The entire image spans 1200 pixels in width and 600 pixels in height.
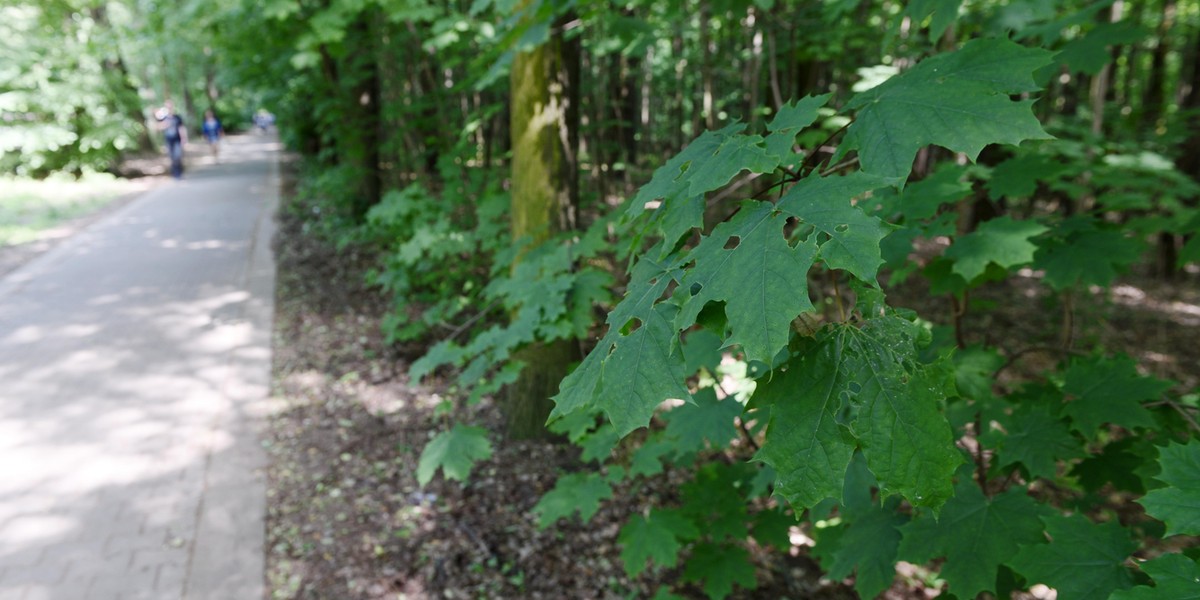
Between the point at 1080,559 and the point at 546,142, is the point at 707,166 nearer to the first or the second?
the point at 1080,559

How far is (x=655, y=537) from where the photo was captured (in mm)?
3125

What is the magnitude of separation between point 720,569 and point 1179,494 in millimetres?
2141

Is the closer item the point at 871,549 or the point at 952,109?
the point at 952,109

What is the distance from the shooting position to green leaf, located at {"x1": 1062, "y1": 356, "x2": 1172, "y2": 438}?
208 centimetres

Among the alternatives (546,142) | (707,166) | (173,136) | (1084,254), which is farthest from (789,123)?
(173,136)

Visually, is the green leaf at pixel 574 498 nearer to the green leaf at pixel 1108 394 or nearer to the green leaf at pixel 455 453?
the green leaf at pixel 455 453

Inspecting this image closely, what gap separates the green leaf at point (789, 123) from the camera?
1305mm

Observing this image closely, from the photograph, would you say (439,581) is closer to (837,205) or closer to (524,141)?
(524,141)

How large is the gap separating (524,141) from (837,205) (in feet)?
10.9

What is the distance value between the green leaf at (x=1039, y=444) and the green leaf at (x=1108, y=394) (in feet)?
0.21

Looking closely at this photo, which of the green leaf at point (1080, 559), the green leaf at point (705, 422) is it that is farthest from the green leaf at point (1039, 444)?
the green leaf at point (705, 422)

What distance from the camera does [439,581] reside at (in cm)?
363

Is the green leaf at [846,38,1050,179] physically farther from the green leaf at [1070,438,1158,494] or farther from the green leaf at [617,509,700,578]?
the green leaf at [617,509,700,578]

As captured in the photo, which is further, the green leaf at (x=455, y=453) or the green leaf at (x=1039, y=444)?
the green leaf at (x=455, y=453)
